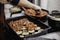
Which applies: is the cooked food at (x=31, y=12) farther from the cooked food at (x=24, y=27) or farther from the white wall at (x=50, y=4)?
the white wall at (x=50, y=4)

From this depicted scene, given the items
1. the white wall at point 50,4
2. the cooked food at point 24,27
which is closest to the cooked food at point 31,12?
the cooked food at point 24,27

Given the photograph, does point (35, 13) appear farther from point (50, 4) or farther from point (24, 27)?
point (50, 4)

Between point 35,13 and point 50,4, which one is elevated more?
point 35,13

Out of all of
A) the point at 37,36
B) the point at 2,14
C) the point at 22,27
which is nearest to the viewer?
the point at 2,14

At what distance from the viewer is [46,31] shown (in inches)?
48.6

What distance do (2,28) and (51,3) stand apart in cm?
174

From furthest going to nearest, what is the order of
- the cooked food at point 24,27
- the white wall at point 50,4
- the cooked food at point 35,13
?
the white wall at point 50,4
the cooked food at point 35,13
the cooked food at point 24,27

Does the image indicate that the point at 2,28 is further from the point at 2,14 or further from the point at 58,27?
the point at 58,27

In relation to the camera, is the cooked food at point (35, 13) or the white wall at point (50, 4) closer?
the cooked food at point (35, 13)

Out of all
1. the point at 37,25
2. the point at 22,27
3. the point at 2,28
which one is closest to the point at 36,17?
the point at 37,25

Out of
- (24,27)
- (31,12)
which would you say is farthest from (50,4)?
(24,27)

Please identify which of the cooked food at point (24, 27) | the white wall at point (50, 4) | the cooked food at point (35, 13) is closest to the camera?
the cooked food at point (24, 27)

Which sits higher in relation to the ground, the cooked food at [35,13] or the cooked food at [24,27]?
the cooked food at [35,13]

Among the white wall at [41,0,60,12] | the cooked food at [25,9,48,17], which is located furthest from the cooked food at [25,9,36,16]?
the white wall at [41,0,60,12]
